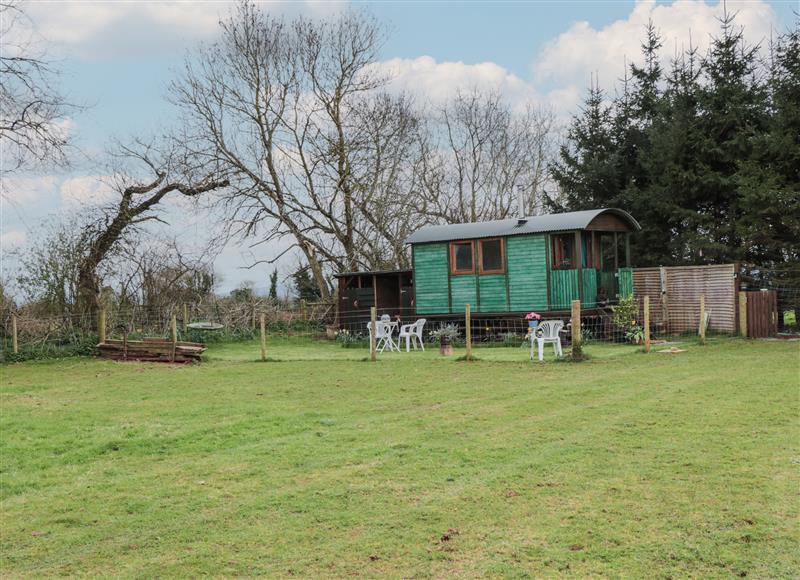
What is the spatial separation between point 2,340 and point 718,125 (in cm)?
1930

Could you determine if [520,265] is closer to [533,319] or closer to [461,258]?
[461,258]

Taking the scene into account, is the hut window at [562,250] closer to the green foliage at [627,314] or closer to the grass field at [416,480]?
the green foliage at [627,314]

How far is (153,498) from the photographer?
242 inches

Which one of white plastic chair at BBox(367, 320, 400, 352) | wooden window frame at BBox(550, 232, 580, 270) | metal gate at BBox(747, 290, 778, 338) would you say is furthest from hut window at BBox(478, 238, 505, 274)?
metal gate at BBox(747, 290, 778, 338)

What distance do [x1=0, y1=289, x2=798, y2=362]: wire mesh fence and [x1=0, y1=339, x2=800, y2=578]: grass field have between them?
655cm

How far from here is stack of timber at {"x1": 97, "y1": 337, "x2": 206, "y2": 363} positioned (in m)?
17.8

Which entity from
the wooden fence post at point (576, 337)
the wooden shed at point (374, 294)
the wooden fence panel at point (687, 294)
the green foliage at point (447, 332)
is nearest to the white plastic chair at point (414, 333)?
the green foliage at point (447, 332)

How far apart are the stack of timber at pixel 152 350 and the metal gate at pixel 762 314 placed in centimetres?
1200

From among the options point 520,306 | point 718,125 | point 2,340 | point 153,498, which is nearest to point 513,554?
point 153,498

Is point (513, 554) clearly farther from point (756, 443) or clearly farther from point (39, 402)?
point (39, 402)

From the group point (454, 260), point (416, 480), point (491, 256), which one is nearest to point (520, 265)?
point (491, 256)

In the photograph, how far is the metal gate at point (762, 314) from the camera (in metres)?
17.7

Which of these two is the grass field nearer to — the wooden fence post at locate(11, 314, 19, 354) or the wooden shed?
the wooden fence post at locate(11, 314, 19, 354)

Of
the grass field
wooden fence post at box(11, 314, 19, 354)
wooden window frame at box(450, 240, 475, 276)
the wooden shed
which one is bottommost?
the grass field
